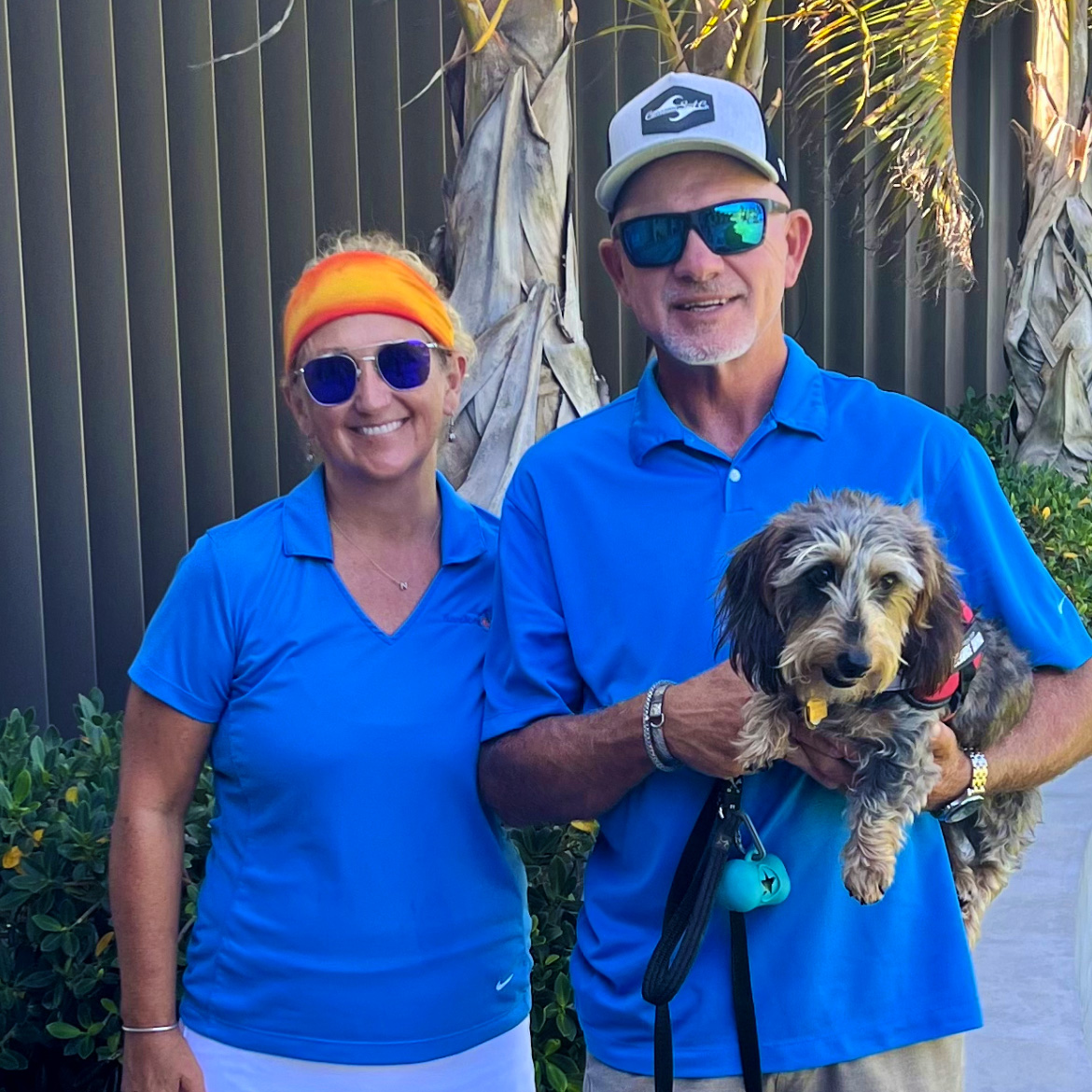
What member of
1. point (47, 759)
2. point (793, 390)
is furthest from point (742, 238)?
point (47, 759)

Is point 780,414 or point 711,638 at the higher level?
point 780,414

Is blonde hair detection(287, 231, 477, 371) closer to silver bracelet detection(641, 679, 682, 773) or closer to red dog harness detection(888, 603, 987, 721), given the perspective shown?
silver bracelet detection(641, 679, 682, 773)

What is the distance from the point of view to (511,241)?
523 centimetres

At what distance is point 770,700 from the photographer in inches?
92.1

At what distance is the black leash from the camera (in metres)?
2.33

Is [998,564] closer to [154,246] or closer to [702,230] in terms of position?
[702,230]

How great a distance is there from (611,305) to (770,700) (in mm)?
7105

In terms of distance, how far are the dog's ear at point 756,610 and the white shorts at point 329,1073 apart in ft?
3.40

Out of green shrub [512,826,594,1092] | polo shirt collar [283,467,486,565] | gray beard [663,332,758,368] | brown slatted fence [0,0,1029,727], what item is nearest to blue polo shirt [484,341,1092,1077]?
gray beard [663,332,758,368]

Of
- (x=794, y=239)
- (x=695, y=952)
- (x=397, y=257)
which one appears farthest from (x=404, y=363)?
(x=695, y=952)

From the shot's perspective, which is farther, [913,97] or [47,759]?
[913,97]

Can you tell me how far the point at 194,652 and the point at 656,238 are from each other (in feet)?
3.97

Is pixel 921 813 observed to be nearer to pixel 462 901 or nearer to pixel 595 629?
pixel 595 629

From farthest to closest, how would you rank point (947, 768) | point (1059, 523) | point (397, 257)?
1. point (1059, 523)
2. point (397, 257)
3. point (947, 768)
